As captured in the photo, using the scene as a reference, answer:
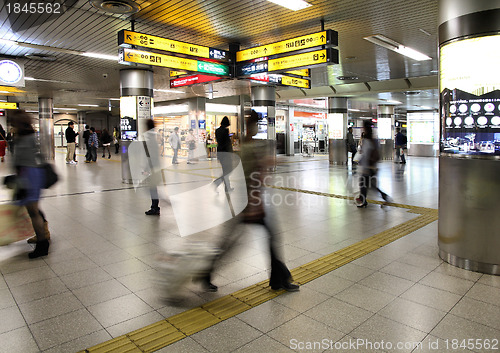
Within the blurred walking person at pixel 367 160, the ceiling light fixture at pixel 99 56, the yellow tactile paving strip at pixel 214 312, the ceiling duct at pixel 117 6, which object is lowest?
the yellow tactile paving strip at pixel 214 312

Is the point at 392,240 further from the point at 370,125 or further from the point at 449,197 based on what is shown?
the point at 370,125

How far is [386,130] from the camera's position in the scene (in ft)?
73.6

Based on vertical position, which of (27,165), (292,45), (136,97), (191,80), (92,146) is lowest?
(27,165)

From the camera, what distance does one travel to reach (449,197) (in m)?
4.08

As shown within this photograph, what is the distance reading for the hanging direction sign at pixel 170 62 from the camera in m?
6.81

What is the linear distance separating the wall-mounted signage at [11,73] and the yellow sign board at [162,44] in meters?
4.68

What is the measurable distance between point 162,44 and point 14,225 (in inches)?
169

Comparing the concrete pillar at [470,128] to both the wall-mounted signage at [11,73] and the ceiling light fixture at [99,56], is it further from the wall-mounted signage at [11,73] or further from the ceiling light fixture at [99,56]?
the wall-mounted signage at [11,73]

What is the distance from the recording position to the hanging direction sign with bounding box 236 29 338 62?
675 cm

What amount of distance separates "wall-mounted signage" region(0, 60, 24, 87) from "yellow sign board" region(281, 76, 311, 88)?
23.3 ft

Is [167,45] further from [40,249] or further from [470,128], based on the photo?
[470,128]

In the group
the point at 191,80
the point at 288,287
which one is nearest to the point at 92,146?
the point at 191,80

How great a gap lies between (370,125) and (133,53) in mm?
4878
